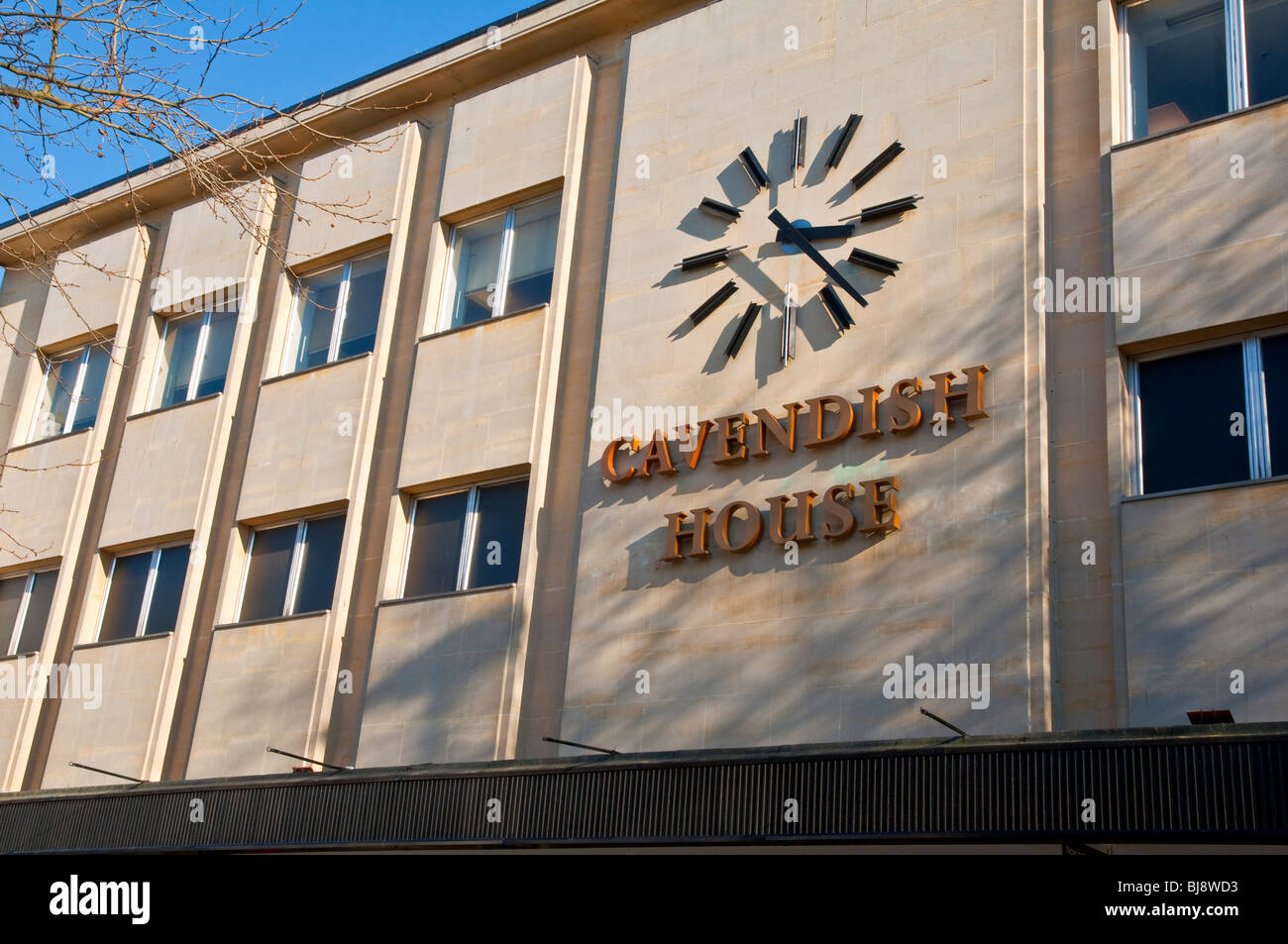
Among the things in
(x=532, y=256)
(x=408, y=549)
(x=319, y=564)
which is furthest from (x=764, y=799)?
(x=532, y=256)

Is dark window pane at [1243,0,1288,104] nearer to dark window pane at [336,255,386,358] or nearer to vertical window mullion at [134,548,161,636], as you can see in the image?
dark window pane at [336,255,386,358]

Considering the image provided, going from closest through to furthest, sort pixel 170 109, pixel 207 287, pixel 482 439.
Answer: pixel 170 109, pixel 482 439, pixel 207 287

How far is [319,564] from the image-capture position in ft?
58.9

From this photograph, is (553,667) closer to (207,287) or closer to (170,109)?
(170,109)

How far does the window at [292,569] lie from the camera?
17.8 meters

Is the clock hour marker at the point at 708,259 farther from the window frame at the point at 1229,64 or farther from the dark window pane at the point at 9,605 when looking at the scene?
the dark window pane at the point at 9,605

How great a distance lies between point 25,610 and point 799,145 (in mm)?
13373

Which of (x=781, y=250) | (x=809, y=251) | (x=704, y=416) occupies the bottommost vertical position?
(x=704, y=416)

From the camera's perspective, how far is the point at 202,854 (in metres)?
14.8

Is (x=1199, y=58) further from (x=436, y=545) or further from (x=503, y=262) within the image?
(x=436, y=545)

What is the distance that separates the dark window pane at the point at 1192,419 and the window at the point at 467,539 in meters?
6.91

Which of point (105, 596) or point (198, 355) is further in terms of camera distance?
point (198, 355)
